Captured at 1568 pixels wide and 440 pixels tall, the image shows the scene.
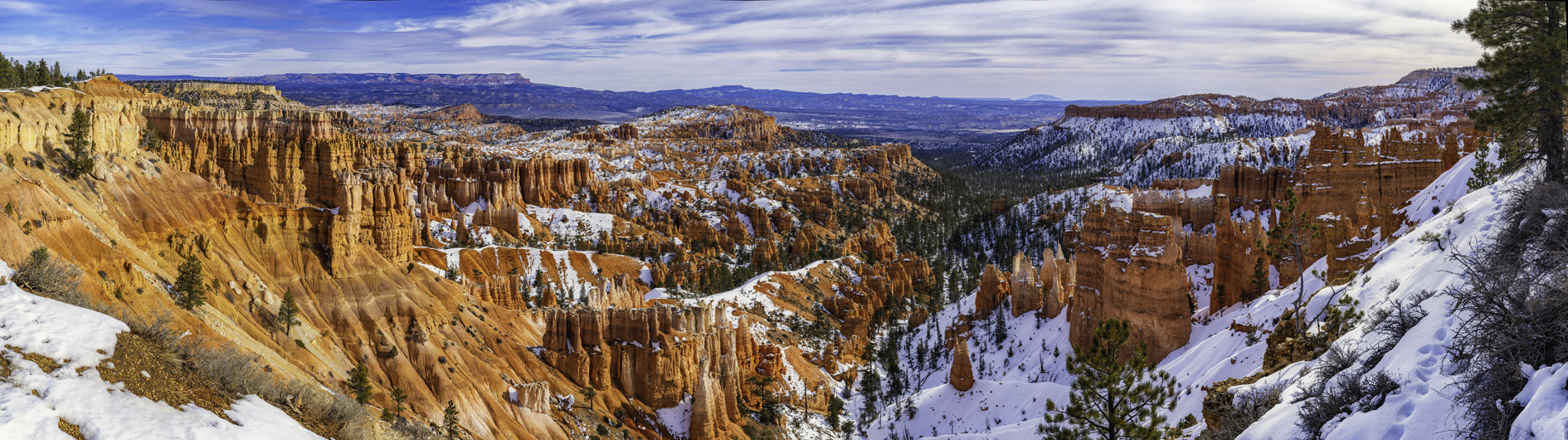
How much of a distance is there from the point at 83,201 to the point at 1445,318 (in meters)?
37.3

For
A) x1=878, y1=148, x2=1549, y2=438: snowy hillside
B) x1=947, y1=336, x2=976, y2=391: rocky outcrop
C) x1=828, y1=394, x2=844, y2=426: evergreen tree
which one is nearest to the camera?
x1=878, y1=148, x2=1549, y2=438: snowy hillside

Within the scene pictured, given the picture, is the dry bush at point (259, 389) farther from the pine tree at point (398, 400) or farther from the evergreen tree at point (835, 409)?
the evergreen tree at point (835, 409)

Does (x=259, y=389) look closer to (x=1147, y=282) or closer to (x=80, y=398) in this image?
(x=80, y=398)

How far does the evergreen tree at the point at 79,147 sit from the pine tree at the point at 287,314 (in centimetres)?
784

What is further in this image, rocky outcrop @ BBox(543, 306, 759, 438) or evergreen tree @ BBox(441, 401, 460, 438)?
rocky outcrop @ BBox(543, 306, 759, 438)

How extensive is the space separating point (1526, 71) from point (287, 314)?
134 ft

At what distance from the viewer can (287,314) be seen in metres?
29.5

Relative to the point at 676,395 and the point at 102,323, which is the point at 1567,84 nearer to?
A: the point at 102,323

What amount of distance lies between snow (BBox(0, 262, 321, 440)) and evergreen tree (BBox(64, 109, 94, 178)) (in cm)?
1974

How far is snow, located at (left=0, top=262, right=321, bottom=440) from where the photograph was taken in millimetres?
9836

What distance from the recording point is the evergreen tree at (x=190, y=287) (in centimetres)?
2494

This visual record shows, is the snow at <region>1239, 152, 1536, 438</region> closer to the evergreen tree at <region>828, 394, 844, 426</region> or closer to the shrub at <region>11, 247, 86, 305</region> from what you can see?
the shrub at <region>11, 247, 86, 305</region>

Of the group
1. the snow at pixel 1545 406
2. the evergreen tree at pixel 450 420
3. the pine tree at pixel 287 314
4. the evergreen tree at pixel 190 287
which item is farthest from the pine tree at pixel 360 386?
the snow at pixel 1545 406

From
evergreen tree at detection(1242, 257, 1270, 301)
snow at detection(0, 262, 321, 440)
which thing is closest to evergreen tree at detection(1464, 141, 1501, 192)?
evergreen tree at detection(1242, 257, 1270, 301)
